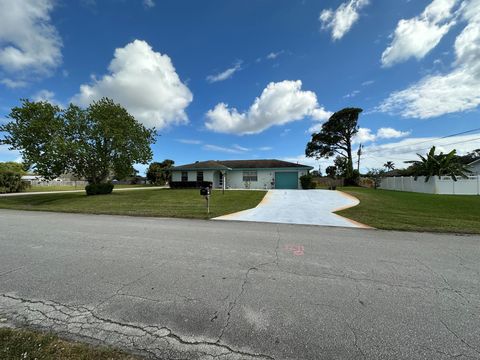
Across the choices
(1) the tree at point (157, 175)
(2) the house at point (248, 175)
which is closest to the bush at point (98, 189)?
(2) the house at point (248, 175)

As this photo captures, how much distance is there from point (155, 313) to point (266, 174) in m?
25.2

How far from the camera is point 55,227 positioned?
7.20 metres

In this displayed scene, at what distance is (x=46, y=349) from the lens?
6.36 feet

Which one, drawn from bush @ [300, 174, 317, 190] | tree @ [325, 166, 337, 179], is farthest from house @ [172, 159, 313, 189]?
tree @ [325, 166, 337, 179]

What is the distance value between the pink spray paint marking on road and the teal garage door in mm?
21763

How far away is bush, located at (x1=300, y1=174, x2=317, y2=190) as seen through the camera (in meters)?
24.6

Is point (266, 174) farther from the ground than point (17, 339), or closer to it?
farther from the ground

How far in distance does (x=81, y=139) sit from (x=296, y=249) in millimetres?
20411

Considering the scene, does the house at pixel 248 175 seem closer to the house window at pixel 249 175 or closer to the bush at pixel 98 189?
the house window at pixel 249 175

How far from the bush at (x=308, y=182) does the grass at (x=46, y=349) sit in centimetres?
2424

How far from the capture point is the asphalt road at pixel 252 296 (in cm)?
209

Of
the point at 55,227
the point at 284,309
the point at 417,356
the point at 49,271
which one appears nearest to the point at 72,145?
the point at 55,227

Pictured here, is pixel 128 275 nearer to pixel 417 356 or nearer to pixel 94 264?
pixel 94 264

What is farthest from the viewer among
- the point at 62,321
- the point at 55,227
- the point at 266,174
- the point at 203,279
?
the point at 266,174
